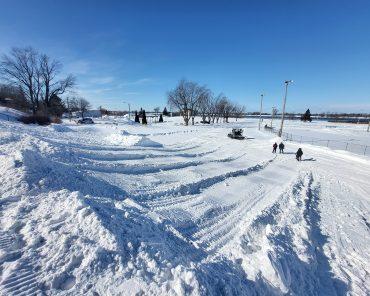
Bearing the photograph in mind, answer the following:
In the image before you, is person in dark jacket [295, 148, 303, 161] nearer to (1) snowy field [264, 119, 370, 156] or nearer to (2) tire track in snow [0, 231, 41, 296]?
(1) snowy field [264, 119, 370, 156]

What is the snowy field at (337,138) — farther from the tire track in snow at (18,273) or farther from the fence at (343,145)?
the tire track in snow at (18,273)

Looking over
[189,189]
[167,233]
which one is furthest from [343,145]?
[167,233]

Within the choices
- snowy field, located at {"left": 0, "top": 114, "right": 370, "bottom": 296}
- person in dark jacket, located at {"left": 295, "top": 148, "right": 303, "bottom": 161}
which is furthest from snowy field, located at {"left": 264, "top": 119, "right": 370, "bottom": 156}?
snowy field, located at {"left": 0, "top": 114, "right": 370, "bottom": 296}

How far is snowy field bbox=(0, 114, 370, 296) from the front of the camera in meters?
4.28

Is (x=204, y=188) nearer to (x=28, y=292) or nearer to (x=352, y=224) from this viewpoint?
(x=352, y=224)

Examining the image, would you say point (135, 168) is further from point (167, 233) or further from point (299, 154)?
point (299, 154)

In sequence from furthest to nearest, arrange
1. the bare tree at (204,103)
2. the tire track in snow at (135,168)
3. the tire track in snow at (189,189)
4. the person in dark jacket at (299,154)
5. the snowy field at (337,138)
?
the bare tree at (204,103) → the snowy field at (337,138) → the person in dark jacket at (299,154) → the tire track in snow at (135,168) → the tire track in snow at (189,189)

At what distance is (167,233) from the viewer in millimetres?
6152

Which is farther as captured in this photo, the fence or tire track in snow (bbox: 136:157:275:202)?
the fence

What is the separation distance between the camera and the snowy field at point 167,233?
168 inches

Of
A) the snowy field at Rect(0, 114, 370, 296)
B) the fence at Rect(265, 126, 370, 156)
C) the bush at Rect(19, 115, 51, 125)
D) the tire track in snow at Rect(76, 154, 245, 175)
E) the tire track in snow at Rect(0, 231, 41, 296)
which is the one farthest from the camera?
the bush at Rect(19, 115, 51, 125)

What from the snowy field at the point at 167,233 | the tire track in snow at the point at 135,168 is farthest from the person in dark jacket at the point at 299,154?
the tire track in snow at the point at 135,168

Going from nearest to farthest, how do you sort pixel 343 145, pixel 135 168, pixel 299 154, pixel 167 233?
pixel 167 233 → pixel 135 168 → pixel 299 154 → pixel 343 145

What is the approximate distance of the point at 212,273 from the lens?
4738mm
